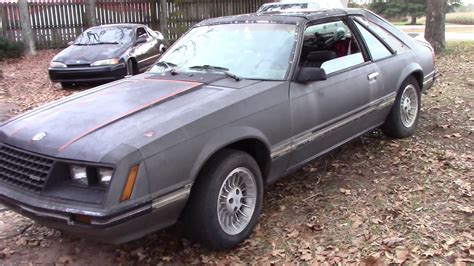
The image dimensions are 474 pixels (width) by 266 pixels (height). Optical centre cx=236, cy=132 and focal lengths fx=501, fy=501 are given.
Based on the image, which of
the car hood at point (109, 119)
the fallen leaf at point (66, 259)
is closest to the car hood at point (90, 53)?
the car hood at point (109, 119)

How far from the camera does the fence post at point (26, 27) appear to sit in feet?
55.5

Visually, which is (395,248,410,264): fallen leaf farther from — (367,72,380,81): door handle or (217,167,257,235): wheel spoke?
(367,72,380,81): door handle

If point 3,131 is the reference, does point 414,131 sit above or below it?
below

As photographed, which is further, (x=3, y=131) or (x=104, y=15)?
(x=104, y=15)

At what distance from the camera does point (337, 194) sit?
455 centimetres

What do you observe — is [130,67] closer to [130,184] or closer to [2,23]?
[130,184]

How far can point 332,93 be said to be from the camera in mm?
4457

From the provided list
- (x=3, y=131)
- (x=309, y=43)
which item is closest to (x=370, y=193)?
(x=309, y=43)

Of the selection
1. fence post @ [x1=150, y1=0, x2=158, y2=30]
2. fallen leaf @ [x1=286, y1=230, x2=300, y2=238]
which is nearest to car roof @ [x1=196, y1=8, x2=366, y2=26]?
fallen leaf @ [x1=286, y1=230, x2=300, y2=238]

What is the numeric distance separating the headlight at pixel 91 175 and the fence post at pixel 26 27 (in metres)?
15.7

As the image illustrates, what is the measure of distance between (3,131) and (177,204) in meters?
1.42

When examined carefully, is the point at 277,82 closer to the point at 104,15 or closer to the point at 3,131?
the point at 3,131

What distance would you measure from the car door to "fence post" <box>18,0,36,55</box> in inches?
579

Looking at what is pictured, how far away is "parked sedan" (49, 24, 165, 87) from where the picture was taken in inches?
417
